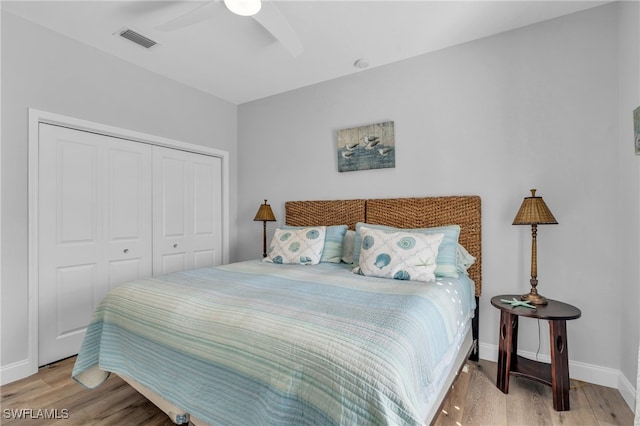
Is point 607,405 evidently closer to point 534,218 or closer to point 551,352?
point 551,352

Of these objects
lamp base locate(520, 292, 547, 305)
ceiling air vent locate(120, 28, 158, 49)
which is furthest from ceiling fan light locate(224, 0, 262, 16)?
lamp base locate(520, 292, 547, 305)

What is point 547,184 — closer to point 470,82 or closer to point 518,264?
point 518,264

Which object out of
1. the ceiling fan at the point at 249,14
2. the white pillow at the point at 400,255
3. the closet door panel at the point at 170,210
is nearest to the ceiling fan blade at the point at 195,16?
the ceiling fan at the point at 249,14

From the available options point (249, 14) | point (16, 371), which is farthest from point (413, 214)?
point (16, 371)

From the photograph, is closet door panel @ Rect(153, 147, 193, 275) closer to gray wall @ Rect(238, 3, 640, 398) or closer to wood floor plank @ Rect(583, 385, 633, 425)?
gray wall @ Rect(238, 3, 640, 398)

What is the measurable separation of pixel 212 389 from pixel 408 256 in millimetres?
1382

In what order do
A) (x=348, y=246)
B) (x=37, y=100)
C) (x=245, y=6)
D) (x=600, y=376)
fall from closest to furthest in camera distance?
(x=245, y=6) < (x=600, y=376) < (x=37, y=100) < (x=348, y=246)

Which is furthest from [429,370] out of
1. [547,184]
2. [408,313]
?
[547,184]

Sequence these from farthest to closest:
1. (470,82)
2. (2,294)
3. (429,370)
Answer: (470,82)
(2,294)
(429,370)

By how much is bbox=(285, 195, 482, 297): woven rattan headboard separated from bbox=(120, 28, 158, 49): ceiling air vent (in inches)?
75.9

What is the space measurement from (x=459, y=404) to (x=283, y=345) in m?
1.36

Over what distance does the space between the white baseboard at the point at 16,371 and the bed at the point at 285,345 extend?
865 millimetres

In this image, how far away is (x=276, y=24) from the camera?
6.26 ft

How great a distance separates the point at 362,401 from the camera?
959 mm
